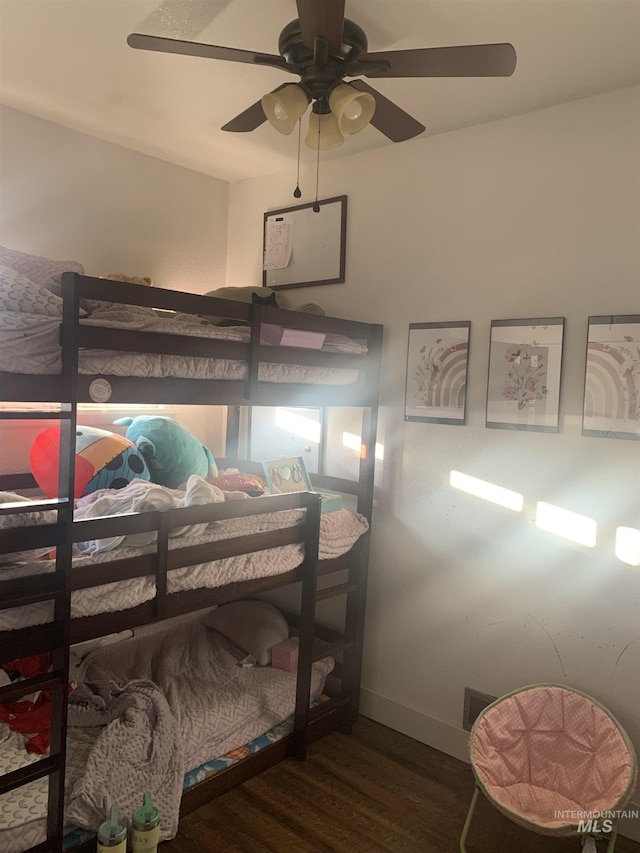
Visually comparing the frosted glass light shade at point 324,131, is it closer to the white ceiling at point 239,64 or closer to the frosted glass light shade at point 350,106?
the frosted glass light shade at point 350,106

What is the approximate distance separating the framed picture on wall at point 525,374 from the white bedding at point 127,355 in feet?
2.41

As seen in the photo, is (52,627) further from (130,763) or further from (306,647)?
(306,647)

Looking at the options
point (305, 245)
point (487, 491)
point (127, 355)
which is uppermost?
point (305, 245)

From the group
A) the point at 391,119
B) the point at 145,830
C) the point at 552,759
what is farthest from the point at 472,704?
the point at 391,119

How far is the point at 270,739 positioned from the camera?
2.48 meters

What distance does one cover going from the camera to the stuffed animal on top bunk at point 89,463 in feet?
7.73

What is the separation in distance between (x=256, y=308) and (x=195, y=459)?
0.80 metres

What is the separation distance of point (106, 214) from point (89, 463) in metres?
1.25

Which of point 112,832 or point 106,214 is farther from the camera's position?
point 106,214

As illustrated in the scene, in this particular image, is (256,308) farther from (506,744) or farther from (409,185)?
(506,744)

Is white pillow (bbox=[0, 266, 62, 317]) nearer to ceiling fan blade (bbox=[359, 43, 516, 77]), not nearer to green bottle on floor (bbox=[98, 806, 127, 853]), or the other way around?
ceiling fan blade (bbox=[359, 43, 516, 77])

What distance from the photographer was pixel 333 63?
1.61 m

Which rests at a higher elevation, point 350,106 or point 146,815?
point 350,106

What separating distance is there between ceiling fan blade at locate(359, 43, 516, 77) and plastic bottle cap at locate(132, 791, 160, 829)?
84.4 inches
